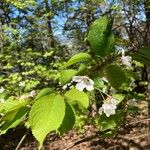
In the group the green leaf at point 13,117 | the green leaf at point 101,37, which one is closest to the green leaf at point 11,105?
the green leaf at point 13,117

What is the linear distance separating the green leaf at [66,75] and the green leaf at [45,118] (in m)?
0.08

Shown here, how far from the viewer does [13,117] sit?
65 cm

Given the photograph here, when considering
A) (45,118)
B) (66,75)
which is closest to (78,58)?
(66,75)

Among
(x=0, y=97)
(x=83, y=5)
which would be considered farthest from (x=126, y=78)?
(x=83, y=5)

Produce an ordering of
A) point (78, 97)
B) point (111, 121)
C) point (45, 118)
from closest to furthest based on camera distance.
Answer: point (45, 118) < point (78, 97) < point (111, 121)

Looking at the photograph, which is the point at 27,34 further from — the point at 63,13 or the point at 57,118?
the point at 57,118

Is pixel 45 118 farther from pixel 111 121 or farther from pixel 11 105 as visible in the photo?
pixel 111 121

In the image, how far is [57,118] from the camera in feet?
1.86

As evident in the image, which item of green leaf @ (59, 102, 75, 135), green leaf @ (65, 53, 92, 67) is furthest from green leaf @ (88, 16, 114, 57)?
green leaf @ (59, 102, 75, 135)

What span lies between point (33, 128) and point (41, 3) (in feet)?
43.5

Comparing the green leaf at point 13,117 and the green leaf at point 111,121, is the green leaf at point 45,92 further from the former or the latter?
the green leaf at point 111,121

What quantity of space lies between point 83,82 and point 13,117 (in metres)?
0.13

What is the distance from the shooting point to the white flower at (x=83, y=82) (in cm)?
65

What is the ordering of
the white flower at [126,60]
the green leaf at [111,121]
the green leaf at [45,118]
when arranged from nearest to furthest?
the green leaf at [45,118] → the white flower at [126,60] → the green leaf at [111,121]
